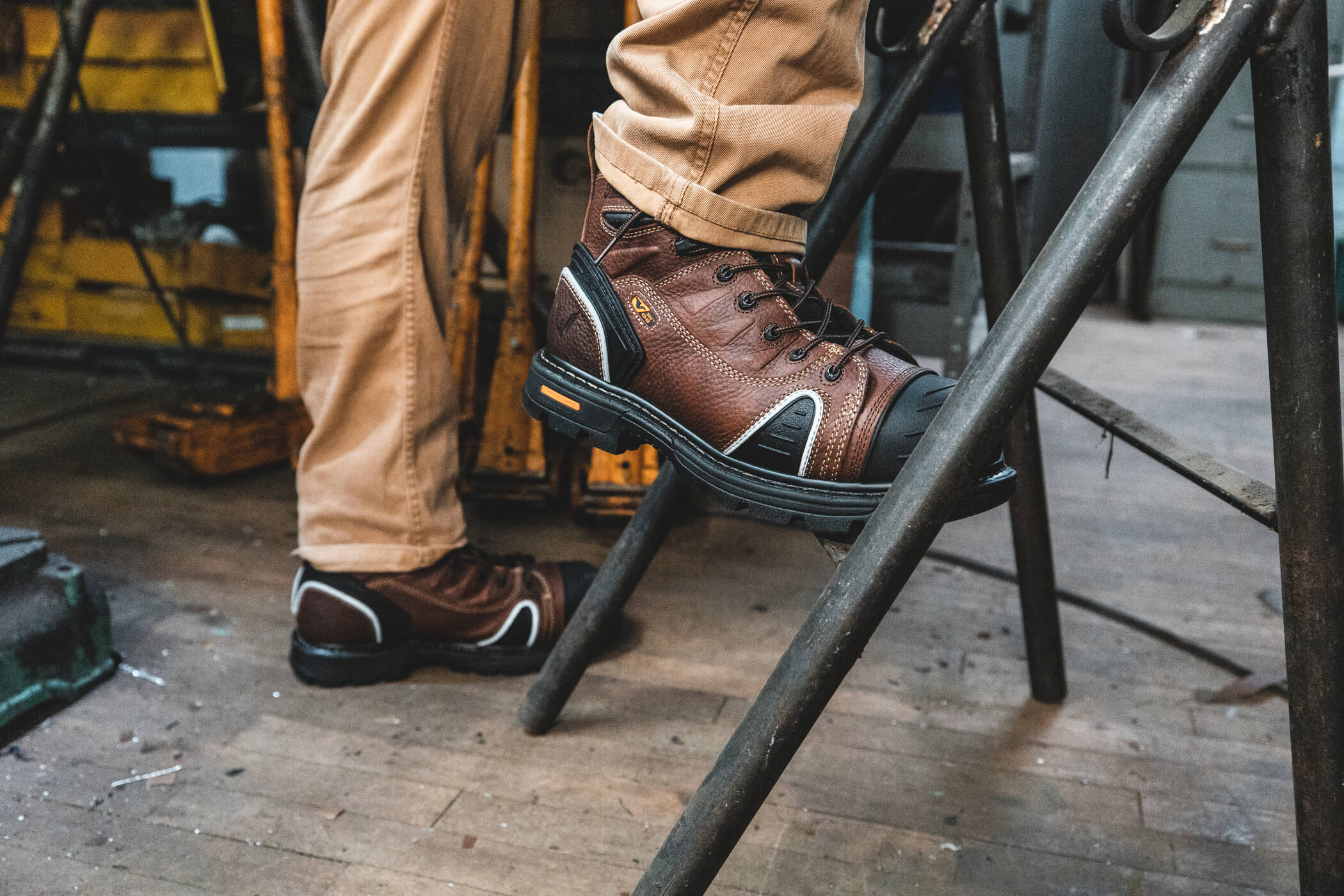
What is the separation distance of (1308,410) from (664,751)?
2.04ft

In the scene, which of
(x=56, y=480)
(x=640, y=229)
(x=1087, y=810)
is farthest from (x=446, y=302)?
(x=56, y=480)

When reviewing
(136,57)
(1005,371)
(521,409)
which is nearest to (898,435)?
(1005,371)

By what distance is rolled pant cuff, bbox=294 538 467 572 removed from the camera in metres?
1.04

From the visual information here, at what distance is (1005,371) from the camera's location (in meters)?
0.53

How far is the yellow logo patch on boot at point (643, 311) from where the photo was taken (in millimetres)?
679

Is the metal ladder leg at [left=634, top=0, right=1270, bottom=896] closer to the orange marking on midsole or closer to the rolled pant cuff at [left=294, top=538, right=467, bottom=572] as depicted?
the orange marking on midsole

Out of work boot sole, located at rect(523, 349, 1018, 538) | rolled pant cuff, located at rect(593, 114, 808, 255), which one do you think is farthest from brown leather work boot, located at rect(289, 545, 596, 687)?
rolled pant cuff, located at rect(593, 114, 808, 255)

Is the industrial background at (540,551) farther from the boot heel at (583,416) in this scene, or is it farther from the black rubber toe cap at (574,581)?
the boot heel at (583,416)

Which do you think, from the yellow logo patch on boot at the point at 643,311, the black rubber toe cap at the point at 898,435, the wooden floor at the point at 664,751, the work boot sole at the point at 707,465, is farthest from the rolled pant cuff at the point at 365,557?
the black rubber toe cap at the point at 898,435

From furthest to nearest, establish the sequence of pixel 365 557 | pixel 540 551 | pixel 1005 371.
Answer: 1. pixel 540 551
2. pixel 365 557
3. pixel 1005 371

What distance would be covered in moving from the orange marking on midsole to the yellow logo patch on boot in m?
0.08

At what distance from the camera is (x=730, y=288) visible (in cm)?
66

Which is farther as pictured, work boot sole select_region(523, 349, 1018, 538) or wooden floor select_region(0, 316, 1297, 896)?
wooden floor select_region(0, 316, 1297, 896)

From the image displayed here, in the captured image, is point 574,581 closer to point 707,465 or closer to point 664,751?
point 664,751
